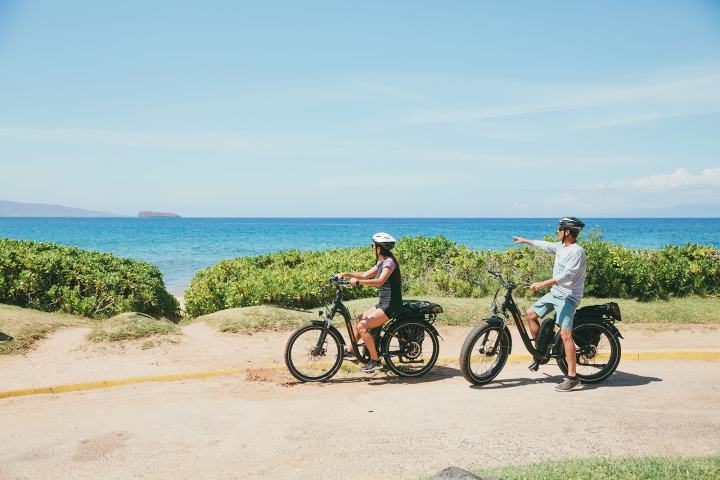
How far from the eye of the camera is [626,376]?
845 cm

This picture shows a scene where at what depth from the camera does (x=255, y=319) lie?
11344mm

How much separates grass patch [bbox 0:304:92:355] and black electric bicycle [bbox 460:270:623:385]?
7.40 metres

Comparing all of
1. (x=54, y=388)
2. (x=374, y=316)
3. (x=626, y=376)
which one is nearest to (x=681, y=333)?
(x=626, y=376)

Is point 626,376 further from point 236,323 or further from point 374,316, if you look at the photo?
point 236,323

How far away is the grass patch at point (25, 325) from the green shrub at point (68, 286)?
1.62 ft

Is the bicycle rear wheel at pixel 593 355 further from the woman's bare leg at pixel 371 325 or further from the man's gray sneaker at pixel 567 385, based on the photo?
the woman's bare leg at pixel 371 325

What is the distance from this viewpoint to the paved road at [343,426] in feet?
17.7

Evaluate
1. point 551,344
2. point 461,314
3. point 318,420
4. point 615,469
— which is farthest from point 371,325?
point 461,314

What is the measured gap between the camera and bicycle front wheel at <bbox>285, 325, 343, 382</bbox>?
806 centimetres

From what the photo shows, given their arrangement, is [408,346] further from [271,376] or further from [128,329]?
[128,329]

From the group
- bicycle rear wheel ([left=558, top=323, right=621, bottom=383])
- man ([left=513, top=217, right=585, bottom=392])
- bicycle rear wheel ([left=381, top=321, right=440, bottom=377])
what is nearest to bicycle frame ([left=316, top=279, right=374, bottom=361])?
bicycle rear wheel ([left=381, top=321, right=440, bottom=377])

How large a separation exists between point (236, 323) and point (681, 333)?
8914 mm

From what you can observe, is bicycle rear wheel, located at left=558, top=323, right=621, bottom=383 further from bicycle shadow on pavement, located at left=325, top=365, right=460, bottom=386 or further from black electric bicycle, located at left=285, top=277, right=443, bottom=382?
black electric bicycle, located at left=285, top=277, right=443, bottom=382

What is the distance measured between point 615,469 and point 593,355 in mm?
3379
